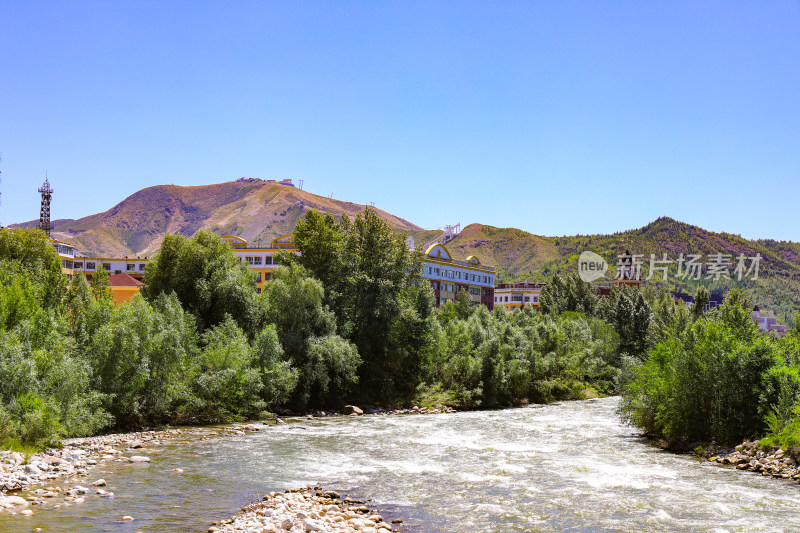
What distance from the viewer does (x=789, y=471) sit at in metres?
27.6

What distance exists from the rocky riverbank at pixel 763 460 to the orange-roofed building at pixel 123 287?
6847 cm

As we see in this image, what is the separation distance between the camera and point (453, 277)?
14162cm

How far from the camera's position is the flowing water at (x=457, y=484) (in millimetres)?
20562

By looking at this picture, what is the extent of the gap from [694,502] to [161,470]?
20572 millimetres

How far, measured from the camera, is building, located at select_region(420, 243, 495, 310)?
133 m

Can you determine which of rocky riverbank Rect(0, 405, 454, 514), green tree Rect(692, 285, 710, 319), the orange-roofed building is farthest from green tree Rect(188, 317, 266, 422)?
green tree Rect(692, 285, 710, 319)

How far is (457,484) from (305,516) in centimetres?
827

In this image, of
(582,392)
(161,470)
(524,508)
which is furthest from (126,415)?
(582,392)

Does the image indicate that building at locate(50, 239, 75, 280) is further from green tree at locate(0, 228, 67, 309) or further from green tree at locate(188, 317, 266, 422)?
green tree at locate(188, 317, 266, 422)

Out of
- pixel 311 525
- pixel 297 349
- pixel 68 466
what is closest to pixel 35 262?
pixel 297 349

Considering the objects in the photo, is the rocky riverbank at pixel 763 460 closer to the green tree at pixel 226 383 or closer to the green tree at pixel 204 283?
the green tree at pixel 226 383

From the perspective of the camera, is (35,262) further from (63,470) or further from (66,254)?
(66,254)

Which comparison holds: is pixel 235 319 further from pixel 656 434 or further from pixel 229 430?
pixel 656 434

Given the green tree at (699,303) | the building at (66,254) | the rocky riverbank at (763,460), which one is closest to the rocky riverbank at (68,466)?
the rocky riverbank at (763,460)
